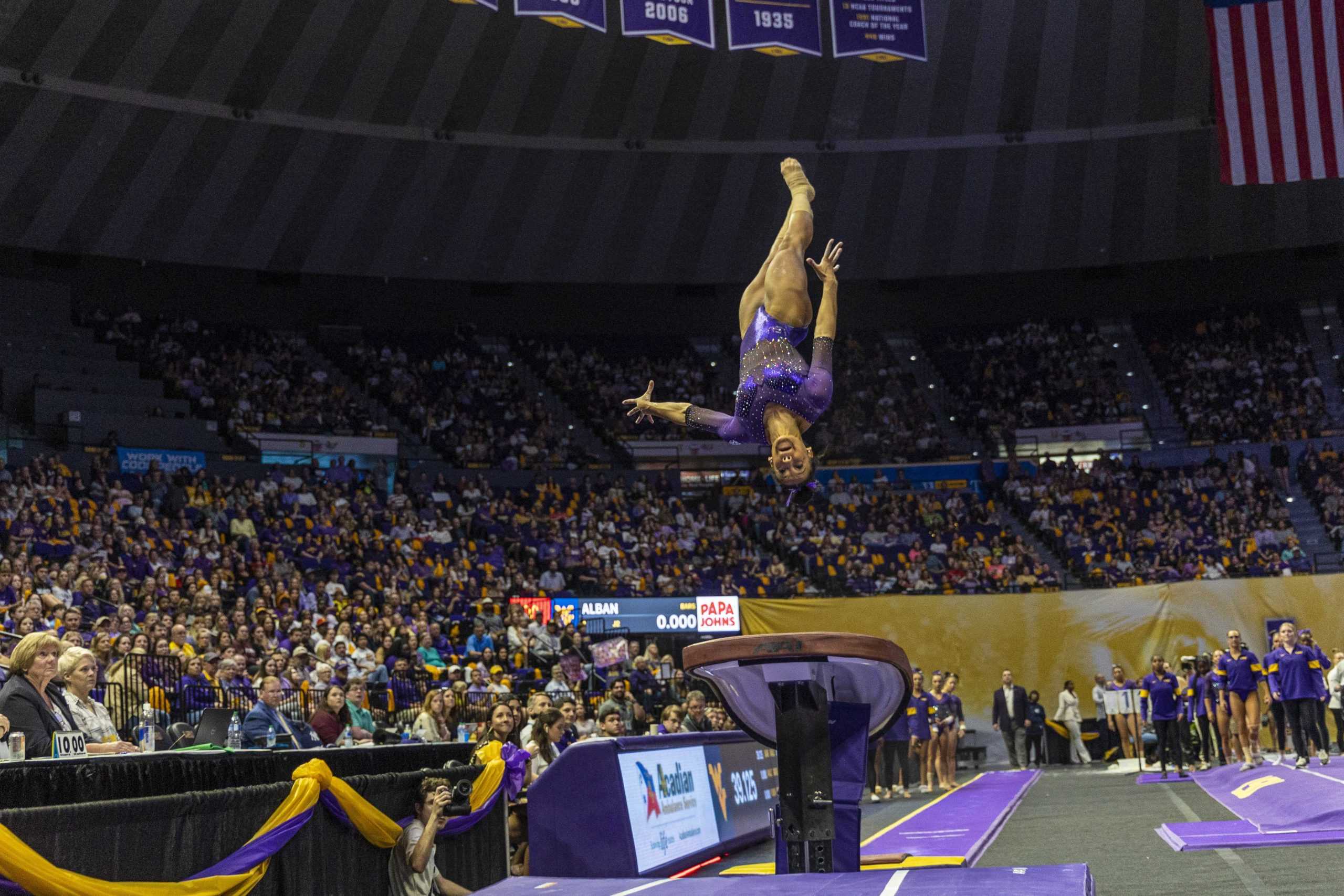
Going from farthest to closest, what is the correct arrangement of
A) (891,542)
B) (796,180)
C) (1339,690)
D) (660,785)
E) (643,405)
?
1. (891,542)
2. (1339,690)
3. (660,785)
4. (796,180)
5. (643,405)

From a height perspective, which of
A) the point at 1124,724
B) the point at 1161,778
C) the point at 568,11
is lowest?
the point at 1161,778

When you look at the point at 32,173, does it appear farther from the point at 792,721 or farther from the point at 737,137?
the point at 792,721

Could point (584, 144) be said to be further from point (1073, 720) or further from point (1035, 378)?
point (1073, 720)

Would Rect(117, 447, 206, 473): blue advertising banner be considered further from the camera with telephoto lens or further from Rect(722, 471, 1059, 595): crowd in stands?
the camera with telephoto lens

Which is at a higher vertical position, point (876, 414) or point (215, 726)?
point (876, 414)

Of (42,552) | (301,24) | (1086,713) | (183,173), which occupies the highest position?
(301,24)

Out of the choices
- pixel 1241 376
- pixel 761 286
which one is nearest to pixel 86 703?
pixel 761 286

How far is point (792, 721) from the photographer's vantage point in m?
5.80

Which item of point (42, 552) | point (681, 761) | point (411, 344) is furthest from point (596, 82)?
point (681, 761)

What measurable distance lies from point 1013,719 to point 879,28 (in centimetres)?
1057

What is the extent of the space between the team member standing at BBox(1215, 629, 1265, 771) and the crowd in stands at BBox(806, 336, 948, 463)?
1348cm

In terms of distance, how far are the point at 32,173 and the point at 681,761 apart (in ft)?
60.4

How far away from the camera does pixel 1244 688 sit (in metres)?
15.2

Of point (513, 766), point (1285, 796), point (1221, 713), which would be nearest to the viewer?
point (513, 766)
